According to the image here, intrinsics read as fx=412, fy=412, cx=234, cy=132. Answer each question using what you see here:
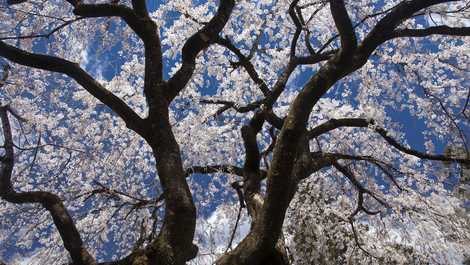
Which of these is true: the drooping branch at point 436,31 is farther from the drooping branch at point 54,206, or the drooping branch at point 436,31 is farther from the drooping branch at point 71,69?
the drooping branch at point 54,206

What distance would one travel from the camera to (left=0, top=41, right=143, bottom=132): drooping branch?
3961 mm

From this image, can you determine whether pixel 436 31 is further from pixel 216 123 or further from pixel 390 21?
pixel 216 123

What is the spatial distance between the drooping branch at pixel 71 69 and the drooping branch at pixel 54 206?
3.36ft

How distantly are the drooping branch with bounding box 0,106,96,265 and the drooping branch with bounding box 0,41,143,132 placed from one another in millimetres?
1025

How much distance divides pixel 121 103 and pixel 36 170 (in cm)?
992

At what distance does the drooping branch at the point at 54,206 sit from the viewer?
3545mm

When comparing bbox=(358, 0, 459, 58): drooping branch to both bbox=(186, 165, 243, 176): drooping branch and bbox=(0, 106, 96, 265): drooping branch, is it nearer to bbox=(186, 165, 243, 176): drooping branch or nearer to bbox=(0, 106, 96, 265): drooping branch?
bbox=(0, 106, 96, 265): drooping branch

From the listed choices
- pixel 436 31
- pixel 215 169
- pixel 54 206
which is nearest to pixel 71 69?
pixel 54 206

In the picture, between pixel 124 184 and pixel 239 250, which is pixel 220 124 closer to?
pixel 124 184

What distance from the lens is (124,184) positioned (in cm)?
936

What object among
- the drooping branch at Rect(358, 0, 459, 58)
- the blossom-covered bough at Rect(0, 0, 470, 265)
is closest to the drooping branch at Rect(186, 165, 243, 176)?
the blossom-covered bough at Rect(0, 0, 470, 265)

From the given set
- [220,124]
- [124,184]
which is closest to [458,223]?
[220,124]

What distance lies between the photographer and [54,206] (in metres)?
3.91

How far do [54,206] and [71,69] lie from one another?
1328 millimetres
